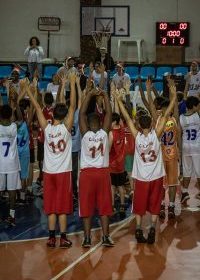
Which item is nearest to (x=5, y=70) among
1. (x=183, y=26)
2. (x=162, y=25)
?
(x=162, y=25)

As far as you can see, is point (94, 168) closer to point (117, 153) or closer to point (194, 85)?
point (117, 153)

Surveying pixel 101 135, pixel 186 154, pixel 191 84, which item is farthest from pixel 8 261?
pixel 191 84

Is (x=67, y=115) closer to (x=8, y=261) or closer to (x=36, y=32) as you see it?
(x=8, y=261)

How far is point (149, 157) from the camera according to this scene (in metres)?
7.86

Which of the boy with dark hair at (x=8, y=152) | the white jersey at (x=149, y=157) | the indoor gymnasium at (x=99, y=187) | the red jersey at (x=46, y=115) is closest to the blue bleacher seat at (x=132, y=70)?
the indoor gymnasium at (x=99, y=187)

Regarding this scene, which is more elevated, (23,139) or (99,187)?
(23,139)

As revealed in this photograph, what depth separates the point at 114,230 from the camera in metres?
8.68

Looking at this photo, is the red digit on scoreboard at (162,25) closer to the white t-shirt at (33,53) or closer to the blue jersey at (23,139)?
the white t-shirt at (33,53)

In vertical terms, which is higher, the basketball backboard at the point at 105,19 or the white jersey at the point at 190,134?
the basketball backboard at the point at 105,19

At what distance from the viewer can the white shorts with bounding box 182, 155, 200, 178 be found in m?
9.79

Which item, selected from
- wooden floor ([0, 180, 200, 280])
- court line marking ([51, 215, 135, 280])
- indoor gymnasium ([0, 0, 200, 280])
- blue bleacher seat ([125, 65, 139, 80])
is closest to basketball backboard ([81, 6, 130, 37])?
blue bleacher seat ([125, 65, 139, 80])

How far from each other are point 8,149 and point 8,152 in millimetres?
45

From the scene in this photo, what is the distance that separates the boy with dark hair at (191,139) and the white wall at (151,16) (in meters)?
13.1

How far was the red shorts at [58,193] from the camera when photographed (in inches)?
305
